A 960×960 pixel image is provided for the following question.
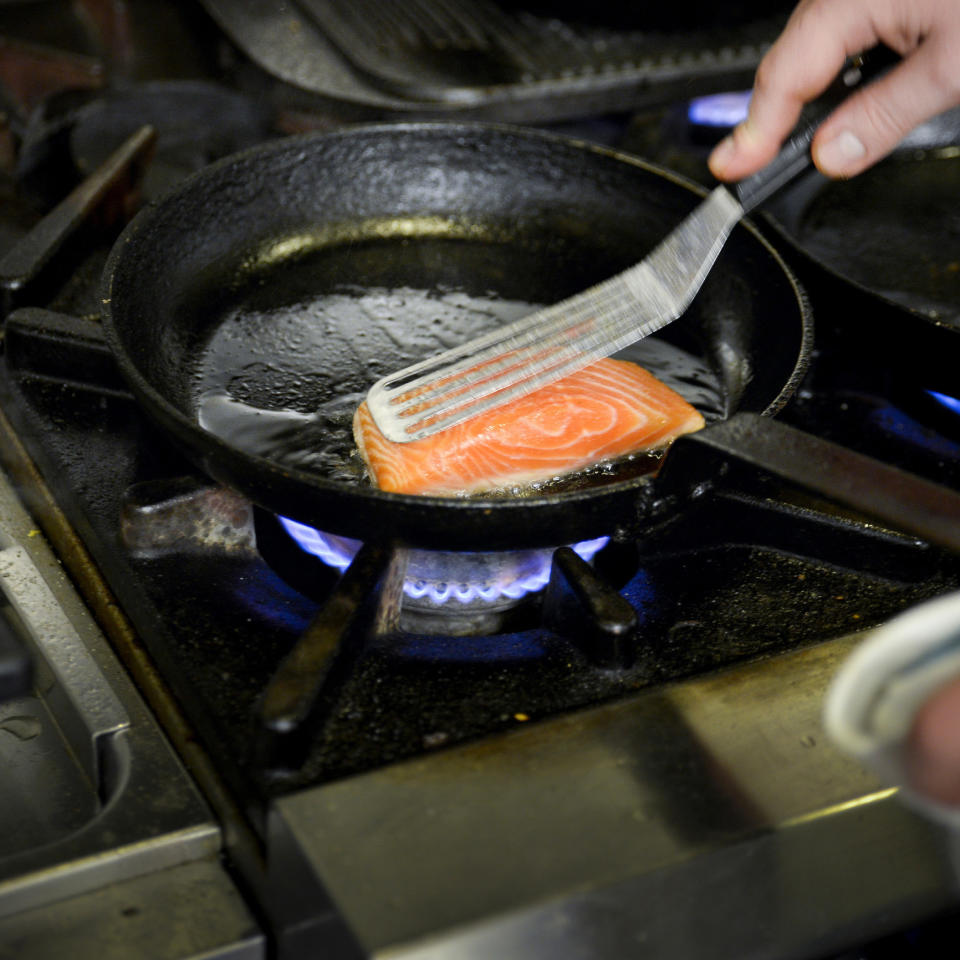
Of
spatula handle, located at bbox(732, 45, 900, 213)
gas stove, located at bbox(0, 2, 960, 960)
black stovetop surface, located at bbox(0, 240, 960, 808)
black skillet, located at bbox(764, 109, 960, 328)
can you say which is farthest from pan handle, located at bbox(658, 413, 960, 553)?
black skillet, located at bbox(764, 109, 960, 328)

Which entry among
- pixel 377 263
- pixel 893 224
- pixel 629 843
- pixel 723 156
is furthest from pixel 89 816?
pixel 893 224

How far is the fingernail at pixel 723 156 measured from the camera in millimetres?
1177

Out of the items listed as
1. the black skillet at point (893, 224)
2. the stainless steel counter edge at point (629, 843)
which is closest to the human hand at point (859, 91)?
the black skillet at point (893, 224)

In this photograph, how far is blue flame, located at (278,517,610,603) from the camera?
0.98 m

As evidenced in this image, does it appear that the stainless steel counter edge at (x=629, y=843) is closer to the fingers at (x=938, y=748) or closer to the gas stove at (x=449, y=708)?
the gas stove at (x=449, y=708)

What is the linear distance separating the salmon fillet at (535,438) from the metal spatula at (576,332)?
3 cm

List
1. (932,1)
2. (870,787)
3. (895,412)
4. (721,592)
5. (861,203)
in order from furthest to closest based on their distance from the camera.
Answer: 1. (861,203)
2. (895,412)
3. (932,1)
4. (721,592)
5. (870,787)

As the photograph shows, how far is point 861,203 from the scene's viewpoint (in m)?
1.55

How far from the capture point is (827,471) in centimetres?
74

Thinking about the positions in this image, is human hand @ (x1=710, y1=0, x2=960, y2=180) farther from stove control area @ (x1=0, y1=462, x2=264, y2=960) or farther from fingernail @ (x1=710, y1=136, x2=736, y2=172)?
stove control area @ (x1=0, y1=462, x2=264, y2=960)

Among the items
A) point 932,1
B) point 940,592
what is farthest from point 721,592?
point 932,1

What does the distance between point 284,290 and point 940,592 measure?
0.82 m

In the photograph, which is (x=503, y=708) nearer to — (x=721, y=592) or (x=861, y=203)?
(x=721, y=592)

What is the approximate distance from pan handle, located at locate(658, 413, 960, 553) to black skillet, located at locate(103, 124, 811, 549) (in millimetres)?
116
